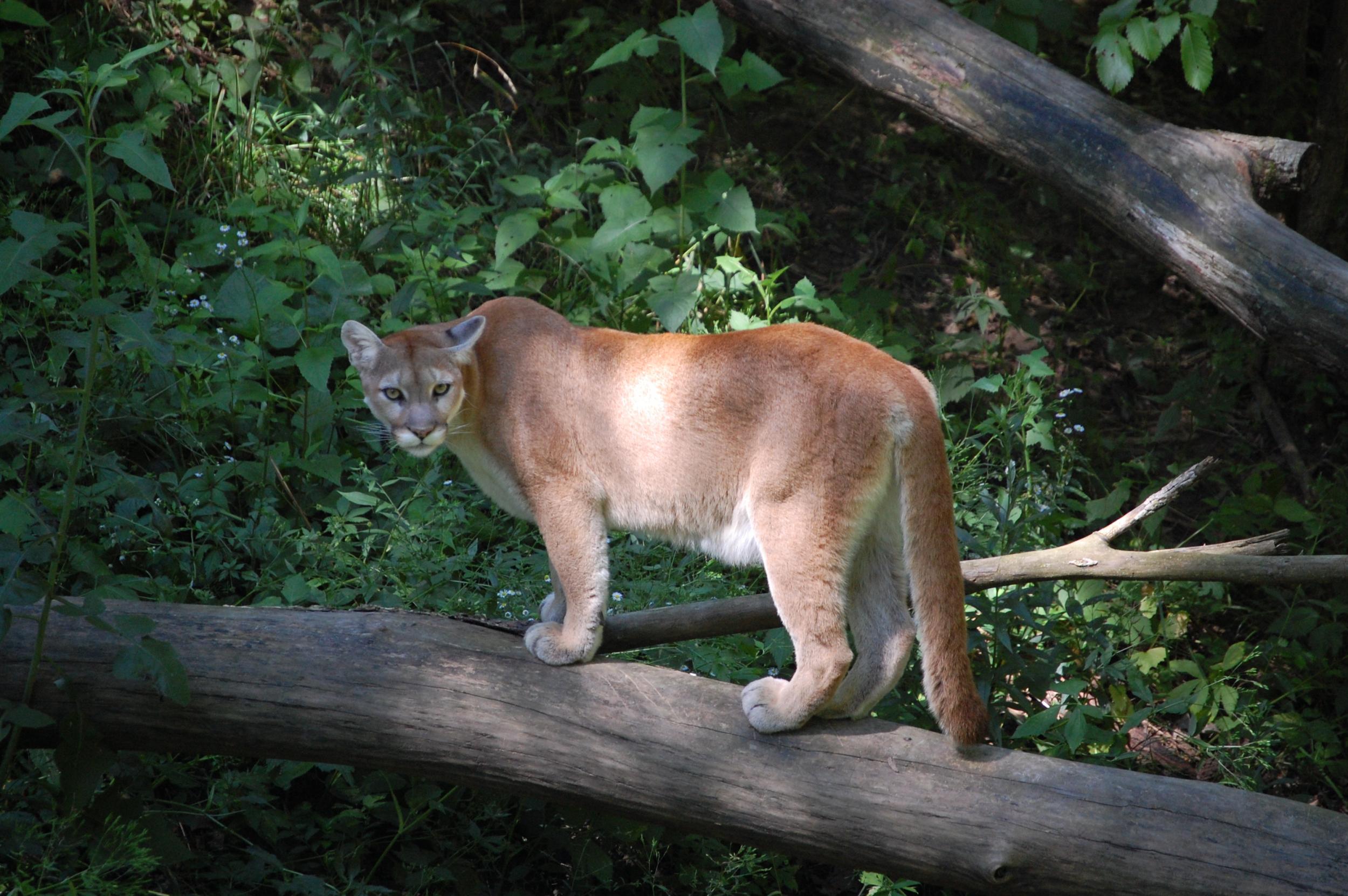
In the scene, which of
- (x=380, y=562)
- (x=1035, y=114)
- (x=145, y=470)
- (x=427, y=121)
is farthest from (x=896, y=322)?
(x=145, y=470)

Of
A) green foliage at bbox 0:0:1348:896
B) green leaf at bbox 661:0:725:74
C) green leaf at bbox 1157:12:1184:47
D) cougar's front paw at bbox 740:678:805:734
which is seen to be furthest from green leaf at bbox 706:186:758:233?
cougar's front paw at bbox 740:678:805:734

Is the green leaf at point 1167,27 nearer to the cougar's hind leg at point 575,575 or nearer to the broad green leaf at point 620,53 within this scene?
the broad green leaf at point 620,53

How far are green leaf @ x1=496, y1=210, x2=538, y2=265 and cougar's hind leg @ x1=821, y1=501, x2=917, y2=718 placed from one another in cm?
307

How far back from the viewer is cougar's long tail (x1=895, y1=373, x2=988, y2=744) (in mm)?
3377

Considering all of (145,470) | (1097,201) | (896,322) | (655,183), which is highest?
(1097,201)

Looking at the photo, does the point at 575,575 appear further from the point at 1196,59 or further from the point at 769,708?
the point at 1196,59

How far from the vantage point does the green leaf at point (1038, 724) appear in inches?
155

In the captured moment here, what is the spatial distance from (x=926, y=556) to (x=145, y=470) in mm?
3827

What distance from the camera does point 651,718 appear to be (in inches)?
141

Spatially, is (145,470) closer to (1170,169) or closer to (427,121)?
(427,121)

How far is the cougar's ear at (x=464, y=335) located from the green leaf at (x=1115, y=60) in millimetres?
3106

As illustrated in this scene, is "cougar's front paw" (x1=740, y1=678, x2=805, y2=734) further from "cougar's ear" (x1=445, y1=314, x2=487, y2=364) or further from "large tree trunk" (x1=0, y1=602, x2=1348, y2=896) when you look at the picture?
"cougar's ear" (x1=445, y1=314, x2=487, y2=364)

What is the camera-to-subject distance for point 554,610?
420 centimetres

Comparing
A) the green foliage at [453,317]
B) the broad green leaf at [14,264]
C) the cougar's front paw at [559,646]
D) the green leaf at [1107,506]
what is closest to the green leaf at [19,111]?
the green foliage at [453,317]
